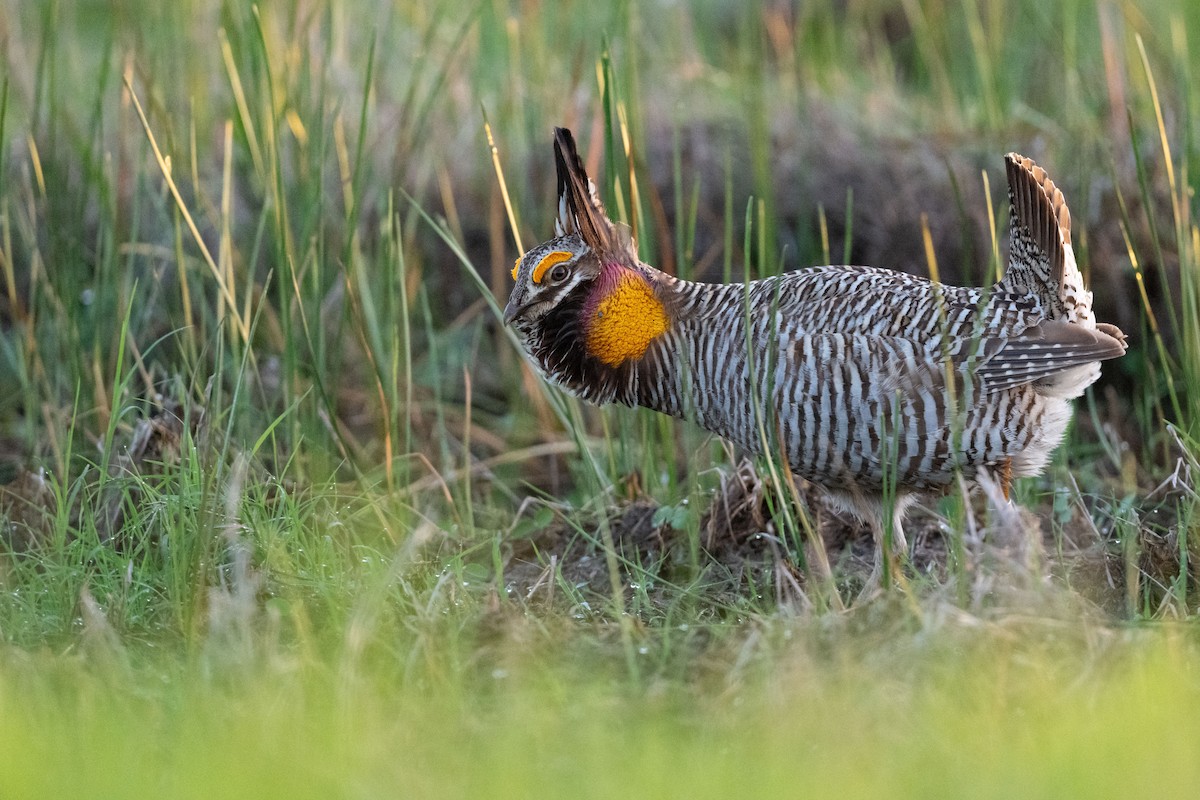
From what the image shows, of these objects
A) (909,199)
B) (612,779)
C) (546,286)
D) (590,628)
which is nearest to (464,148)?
(909,199)

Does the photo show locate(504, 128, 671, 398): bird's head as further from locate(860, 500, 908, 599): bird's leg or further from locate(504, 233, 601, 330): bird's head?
locate(860, 500, 908, 599): bird's leg

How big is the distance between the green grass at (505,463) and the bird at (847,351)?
0.18m

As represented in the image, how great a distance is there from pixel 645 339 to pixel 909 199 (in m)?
2.29

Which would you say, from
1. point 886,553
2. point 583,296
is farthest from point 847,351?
point 583,296

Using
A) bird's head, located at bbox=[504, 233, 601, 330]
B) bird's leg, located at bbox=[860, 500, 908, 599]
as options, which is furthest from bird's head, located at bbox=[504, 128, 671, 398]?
bird's leg, located at bbox=[860, 500, 908, 599]

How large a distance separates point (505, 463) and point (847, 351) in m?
1.95

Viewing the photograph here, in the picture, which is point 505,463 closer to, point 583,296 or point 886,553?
point 583,296

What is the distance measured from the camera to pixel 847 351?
3.28 meters

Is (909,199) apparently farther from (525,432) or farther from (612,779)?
(612,779)

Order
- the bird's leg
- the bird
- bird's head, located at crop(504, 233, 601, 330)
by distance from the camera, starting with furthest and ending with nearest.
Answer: bird's head, located at crop(504, 233, 601, 330) → the bird → the bird's leg

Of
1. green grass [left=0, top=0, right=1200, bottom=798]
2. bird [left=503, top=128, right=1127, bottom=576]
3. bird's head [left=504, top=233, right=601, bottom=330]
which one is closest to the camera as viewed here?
green grass [left=0, top=0, right=1200, bottom=798]

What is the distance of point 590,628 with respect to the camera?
3090 millimetres

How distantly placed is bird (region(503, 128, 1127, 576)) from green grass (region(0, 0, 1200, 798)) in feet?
0.61

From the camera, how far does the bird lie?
10.8 feet
